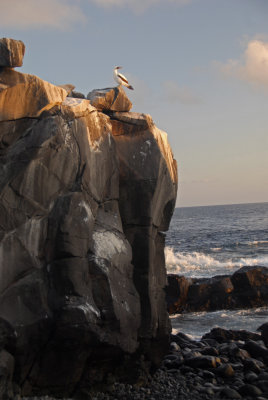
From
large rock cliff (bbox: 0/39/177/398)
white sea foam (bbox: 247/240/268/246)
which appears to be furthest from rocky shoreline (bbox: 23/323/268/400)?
white sea foam (bbox: 247/240/268/246)

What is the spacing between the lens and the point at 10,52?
424 inches

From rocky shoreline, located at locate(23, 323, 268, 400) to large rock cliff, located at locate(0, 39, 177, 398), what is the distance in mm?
566

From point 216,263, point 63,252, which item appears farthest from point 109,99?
point 216,263

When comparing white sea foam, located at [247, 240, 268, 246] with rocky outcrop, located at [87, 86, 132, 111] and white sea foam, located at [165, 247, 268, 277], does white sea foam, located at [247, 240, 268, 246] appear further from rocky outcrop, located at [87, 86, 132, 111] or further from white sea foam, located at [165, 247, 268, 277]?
rocky outcrop, located at [87, 86, 132, 111]

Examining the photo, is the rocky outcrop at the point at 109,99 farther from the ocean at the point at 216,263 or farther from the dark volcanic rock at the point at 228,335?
the ocean at the point at 216,263

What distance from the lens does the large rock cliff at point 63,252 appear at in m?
10.1

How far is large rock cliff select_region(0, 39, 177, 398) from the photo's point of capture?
1010 cm

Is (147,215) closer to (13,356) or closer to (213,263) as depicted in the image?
(13,356)

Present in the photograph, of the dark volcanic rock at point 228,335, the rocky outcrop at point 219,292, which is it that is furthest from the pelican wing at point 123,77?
the rocky outcrop at point 219,292

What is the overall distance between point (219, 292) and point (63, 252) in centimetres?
1544

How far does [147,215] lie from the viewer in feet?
43.6

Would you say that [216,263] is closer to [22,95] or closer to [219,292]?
[219,292]

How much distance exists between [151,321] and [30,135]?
587 centimetres

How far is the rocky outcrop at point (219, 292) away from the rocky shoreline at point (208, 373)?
5971 mm
